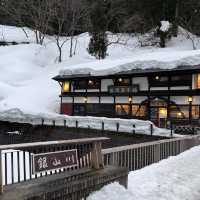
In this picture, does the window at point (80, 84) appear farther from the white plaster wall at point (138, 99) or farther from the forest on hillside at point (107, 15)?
the forest on hillside at point (107, 15)

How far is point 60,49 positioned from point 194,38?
18996mm

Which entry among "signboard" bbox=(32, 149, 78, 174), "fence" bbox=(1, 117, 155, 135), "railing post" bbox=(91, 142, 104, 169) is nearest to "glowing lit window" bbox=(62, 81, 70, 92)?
"fence" bbox=(1, 117, 155, 135)

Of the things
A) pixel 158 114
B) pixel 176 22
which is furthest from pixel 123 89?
pixel 176 22

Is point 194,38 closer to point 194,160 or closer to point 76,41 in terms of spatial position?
point 76,41

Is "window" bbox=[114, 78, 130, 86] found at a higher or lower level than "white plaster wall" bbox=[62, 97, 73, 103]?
higher

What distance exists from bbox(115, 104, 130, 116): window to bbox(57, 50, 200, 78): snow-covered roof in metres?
3.21

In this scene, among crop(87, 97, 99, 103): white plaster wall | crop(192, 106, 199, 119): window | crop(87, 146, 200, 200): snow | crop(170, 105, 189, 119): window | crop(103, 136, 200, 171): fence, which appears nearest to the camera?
crop(87, 146, 200, 200): snow

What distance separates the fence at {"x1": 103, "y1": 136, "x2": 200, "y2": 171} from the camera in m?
12.0

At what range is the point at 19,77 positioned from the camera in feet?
174

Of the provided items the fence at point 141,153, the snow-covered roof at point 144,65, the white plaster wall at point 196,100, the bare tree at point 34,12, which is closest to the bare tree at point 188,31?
the snow-covered roof at point 144,65

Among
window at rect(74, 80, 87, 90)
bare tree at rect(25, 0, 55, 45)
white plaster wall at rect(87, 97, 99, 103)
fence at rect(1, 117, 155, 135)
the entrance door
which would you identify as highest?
bare tree at rect(25, 0, 55, 45)

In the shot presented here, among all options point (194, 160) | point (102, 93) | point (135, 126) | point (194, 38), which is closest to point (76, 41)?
point (194, 38)

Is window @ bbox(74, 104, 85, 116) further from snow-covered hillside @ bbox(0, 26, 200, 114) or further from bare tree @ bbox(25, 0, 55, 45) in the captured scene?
bare tree @ bbox(25, 0, 55, 45)

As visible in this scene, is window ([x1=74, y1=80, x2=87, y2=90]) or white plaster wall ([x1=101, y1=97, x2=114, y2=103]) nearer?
white plaster wall ([x1=101, y1=97, x2=114, y2=103])
